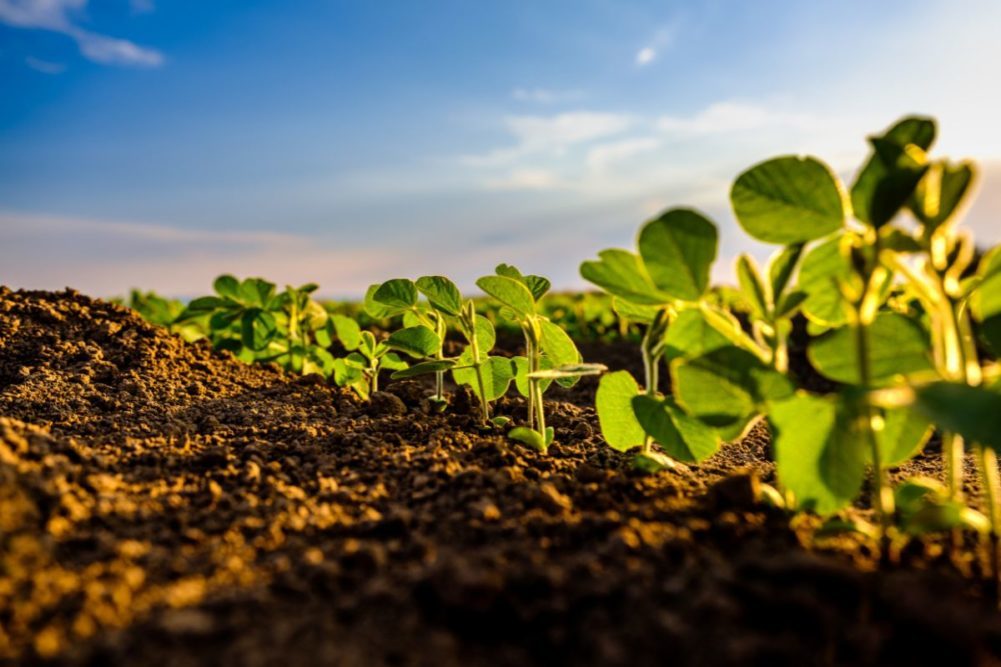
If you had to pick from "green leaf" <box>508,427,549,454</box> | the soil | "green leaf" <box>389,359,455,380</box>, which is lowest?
the soil

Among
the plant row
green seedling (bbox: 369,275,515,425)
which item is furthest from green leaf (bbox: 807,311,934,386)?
green seedling (bbox: 369,275,515,425)

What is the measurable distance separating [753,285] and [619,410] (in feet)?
1.87

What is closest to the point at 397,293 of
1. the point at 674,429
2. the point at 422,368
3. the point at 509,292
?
the point at 422,368

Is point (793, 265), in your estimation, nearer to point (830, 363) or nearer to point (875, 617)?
point (830, 363)

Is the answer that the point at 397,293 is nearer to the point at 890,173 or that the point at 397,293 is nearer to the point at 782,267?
the point at 782,267

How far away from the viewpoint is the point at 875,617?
1.25 meters

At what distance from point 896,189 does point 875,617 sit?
80cm

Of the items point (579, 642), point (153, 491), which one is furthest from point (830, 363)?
point (153, 491)

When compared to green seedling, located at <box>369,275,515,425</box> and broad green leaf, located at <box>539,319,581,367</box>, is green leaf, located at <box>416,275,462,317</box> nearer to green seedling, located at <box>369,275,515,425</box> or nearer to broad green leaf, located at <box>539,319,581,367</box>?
green seedling, located at <box>369,275,515,425</box>

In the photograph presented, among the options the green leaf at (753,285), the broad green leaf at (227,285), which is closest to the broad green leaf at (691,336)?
the green leaf at (753,285)

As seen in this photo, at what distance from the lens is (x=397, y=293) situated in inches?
99.1

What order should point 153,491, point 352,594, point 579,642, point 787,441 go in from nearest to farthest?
point 579,642 → point 352,594 → point 787,441 → point 153,491

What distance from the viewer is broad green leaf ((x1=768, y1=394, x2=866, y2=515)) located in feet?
4.64

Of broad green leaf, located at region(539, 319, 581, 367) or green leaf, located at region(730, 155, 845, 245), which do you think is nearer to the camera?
green leaf, located at region(730, 155, 845, 245)
